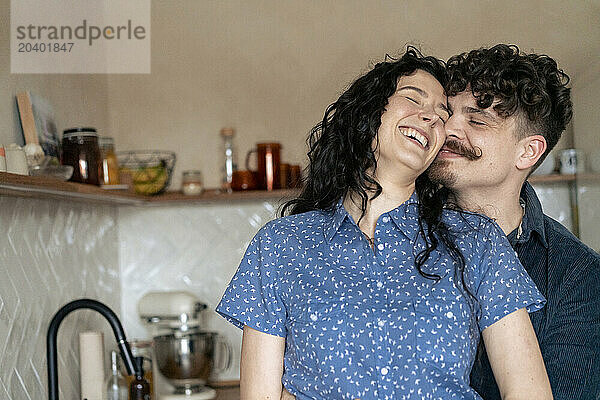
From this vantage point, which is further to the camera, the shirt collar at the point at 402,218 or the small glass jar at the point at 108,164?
the small glass jar at the point at 108,164

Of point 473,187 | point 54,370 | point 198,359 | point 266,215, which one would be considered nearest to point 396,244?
point 473,187

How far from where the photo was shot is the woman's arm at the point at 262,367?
1.47m

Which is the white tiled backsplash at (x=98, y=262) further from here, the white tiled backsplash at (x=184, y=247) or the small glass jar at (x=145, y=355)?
the small glass jar at (x=145, y=355)

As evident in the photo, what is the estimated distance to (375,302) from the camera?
1.40 meters

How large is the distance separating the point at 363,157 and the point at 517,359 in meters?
0.48

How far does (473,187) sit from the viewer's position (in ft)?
5.89

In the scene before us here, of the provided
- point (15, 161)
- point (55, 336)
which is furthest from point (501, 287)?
point (55, 336)

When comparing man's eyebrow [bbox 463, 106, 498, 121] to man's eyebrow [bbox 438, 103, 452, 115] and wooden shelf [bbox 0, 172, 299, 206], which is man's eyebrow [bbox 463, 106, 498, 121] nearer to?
man's eyebrow [bbox 438, 103, 452, 115]

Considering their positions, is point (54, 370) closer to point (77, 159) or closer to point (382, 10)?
point (77, 159)

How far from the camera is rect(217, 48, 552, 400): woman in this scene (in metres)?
1.38

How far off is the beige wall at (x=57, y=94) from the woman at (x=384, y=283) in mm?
954

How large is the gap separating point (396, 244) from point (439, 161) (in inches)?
12.8

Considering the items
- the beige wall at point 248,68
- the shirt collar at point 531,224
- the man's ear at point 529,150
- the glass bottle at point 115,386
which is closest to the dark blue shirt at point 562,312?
the shirt collar at point 531,224

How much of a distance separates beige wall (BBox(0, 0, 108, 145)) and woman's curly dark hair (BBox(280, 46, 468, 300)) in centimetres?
90
